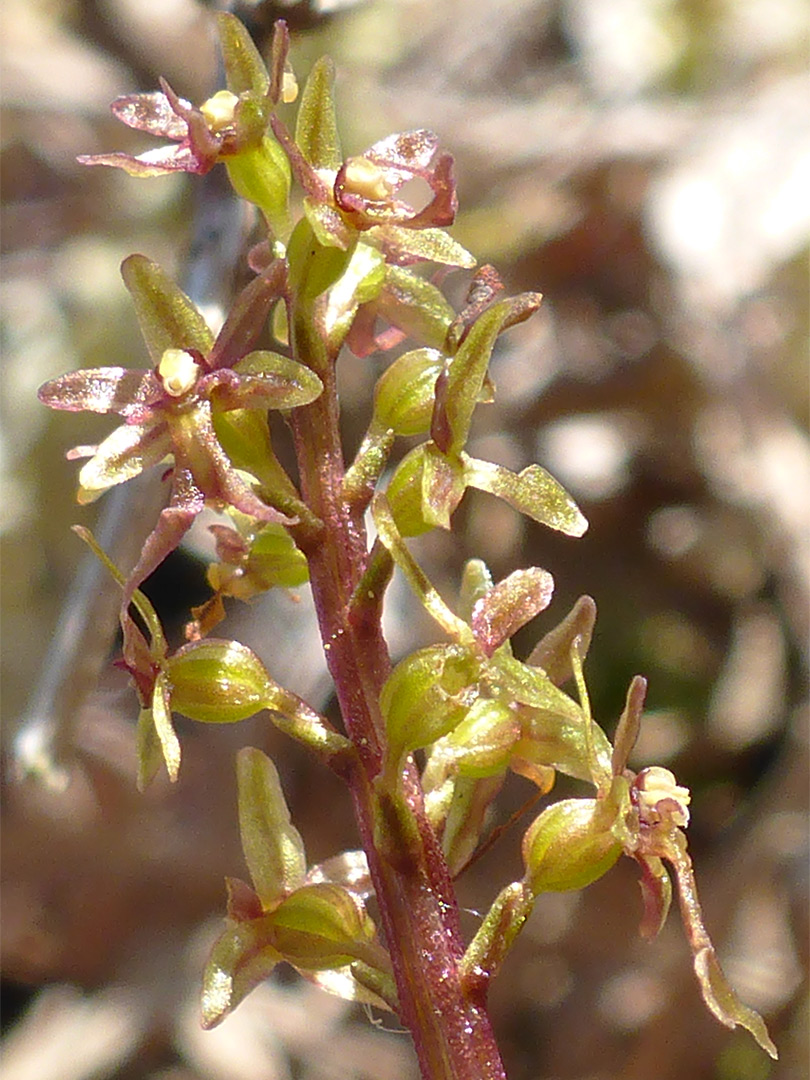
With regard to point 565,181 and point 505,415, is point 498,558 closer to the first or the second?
point 505,415

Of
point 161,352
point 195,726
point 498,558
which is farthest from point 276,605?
point 161,352

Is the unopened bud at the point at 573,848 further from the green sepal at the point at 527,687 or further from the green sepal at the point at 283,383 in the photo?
the green sepal at the point at 283,383

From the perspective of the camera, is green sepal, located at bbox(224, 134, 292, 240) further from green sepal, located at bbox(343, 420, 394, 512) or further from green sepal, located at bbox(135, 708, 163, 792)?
green sepal, located at bbox(135, 708, 163, 792)

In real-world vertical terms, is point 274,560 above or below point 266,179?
below

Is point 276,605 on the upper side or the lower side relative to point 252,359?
lower

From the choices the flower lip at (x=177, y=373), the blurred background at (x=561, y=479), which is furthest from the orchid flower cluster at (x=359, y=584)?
the blurred background at (x=561, y=479)

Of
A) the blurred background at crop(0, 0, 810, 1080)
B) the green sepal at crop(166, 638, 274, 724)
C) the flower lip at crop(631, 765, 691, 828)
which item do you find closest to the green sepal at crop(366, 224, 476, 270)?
the green sepal at crop(166, 638, 274, 724)

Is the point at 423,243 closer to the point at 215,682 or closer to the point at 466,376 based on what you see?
the point at 466,376

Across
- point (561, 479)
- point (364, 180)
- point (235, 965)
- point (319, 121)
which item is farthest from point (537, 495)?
point (561, 479)
